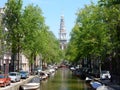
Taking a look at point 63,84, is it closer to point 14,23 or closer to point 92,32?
point 92,32

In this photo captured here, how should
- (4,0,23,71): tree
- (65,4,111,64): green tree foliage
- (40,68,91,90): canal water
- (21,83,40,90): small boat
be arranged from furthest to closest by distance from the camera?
(4,0,23,71): tree
(65,4,111,64): green tree foliage
(40,68,91,90): canal water
(21,83,40,90): small boat

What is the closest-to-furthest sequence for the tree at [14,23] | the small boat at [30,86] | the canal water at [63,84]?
the small boat at [30,86]
the canal water at [63,84]
the tree at [14,23]

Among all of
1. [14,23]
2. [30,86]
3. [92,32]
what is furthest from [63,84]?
[14,23]

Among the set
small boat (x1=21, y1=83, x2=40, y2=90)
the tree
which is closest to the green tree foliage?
the tree

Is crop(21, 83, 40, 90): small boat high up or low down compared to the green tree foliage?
down

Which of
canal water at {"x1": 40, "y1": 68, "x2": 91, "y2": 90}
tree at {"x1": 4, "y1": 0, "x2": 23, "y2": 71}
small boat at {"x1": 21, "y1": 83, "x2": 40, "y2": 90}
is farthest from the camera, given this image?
tree at {"x1": 4, "y1": 0, "x2": 23, "y2": 71}

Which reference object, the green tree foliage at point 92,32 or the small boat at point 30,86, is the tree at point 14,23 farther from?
the small boat at point 30,86

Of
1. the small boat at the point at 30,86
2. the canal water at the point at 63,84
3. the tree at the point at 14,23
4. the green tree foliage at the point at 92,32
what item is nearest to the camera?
the small boat at the point at 30,86

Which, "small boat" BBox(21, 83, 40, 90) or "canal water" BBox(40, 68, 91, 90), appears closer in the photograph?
"small boat" BBox(21, 83, 40, 90)

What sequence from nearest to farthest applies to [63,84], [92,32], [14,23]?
1. [63,84]
2. [14,23]
3. [92,32]

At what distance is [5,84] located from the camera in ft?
157

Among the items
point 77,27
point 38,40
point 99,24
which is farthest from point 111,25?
point 77,27

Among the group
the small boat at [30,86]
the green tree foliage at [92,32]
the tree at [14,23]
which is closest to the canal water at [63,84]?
the small boat at [30,86]

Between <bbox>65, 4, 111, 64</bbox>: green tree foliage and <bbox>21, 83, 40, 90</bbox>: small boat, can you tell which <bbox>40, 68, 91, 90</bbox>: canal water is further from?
<bbox>65, 4, 111, 64</bbox>: green tree foliage
